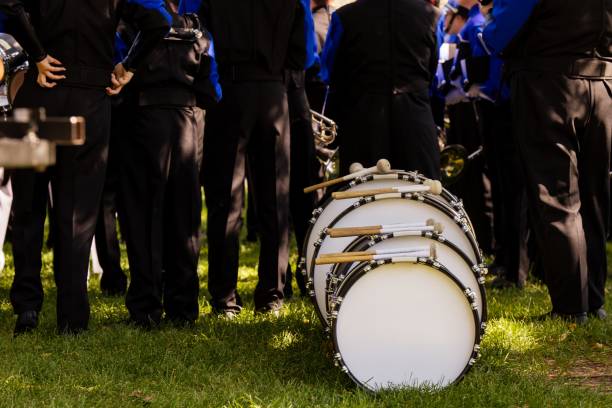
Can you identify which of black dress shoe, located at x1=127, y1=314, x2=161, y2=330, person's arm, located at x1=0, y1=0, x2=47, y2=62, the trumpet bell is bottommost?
black dress shoe, located at x1=127, y1=314, x2=161, y2=330

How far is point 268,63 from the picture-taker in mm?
6656

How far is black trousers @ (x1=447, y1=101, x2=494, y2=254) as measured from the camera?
9117mm

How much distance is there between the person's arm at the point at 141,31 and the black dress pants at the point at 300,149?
1331mm

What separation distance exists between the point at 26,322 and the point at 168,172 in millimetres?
1223

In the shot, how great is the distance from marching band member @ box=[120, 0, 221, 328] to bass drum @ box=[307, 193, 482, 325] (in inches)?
58.1

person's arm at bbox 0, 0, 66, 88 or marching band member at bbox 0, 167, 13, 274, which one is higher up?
person's arm at bbox 0, 0, 66, 88

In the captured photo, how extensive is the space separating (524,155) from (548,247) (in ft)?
1.89

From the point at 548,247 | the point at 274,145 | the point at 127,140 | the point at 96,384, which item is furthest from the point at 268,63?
the point at 96,384

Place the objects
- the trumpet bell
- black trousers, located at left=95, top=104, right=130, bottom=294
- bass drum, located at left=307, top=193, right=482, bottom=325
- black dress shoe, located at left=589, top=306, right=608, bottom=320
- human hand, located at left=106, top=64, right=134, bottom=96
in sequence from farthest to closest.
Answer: the trumpet bell < black trousers, located at left=95, top=104, right=130, bottom=294 < black dress shoe, located at left=589, top=306, right=608, bottom=320 < human hand, located at left=106, top=64, right=134, bottom=96 < bass drum, located at left=307, top=193, right=482, bottom=325

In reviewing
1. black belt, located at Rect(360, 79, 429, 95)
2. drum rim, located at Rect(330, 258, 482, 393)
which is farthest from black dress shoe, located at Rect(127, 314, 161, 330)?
black belt, located at Rect(360, 79, 429, 95)

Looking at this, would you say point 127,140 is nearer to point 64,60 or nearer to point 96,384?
point 64,60

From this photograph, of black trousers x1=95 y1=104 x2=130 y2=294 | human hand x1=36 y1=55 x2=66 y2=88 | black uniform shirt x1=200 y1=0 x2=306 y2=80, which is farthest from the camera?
black trousers x1=95 y1=104 x2=130 y2=294

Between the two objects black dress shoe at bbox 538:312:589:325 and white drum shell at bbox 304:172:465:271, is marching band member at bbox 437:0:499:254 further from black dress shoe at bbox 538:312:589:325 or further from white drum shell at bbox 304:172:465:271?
white drum shell at bbox 304:172:465:271

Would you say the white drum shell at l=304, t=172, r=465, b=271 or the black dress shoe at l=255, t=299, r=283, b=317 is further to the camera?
the black dress shoe at l=255, t=299, r=283, b=317
